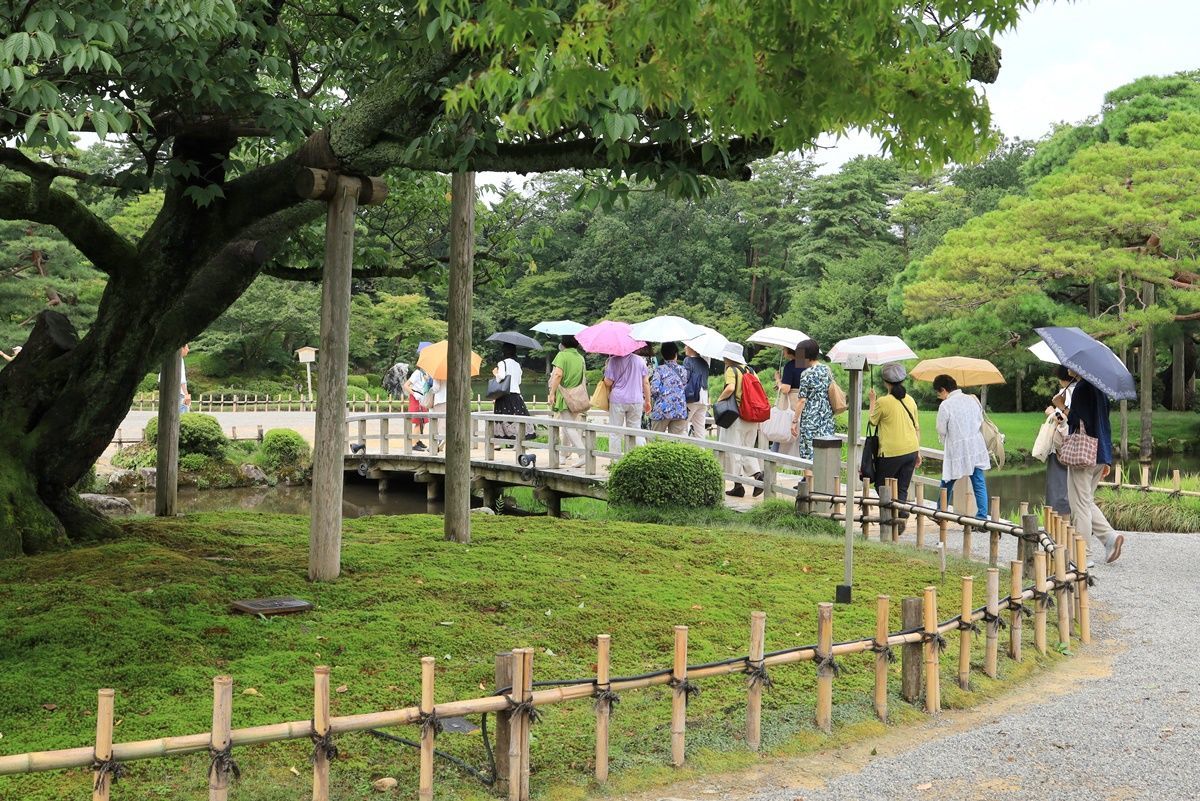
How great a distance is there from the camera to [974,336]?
25.2 m

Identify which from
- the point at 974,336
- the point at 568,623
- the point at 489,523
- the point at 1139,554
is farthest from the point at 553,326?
the point at 974,336

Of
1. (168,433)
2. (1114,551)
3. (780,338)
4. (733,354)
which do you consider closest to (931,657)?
(1114,551)

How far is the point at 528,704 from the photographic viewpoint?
438cm

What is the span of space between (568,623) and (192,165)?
3.89m

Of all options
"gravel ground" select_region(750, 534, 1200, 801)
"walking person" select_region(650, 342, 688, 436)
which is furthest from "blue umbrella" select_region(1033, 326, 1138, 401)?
"walking person" select_region(650, 342, 688, 436)

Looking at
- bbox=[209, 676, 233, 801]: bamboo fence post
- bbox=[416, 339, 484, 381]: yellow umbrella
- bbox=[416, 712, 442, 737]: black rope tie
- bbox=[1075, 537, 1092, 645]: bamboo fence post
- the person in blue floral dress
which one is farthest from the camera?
bbox=[416, 339, 484, 381]: yellow umbrella

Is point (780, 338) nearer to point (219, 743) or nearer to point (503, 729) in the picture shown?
point (503, 729)

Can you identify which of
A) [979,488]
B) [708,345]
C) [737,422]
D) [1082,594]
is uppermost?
[708,345]

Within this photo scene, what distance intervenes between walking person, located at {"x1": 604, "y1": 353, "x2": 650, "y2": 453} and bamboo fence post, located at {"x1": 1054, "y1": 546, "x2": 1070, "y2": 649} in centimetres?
760

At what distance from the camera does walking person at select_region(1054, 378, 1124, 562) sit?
29.5 feet

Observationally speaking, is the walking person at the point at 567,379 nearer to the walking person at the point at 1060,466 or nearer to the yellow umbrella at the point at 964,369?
the yellow umbrella at the point at 964,369

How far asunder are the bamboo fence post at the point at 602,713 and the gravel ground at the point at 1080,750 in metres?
0.62

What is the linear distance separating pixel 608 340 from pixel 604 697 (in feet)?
31.0

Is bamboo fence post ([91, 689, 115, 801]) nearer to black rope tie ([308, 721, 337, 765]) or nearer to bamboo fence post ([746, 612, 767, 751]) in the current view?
black rope tie ([308, 721, 337, 765])
